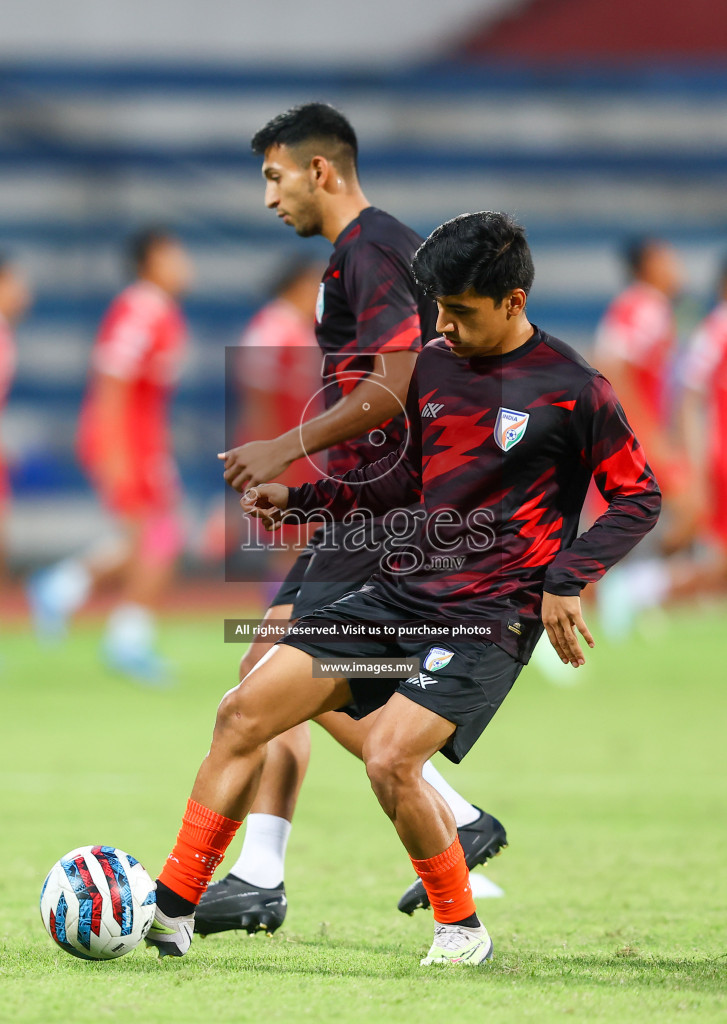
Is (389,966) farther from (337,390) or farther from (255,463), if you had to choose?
(337,390)

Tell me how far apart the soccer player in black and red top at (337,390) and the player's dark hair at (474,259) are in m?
0.42

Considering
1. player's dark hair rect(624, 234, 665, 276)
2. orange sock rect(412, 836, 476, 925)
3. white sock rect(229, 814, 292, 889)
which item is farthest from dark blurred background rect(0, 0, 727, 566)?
orange sock rect(412, 836, 476, 925)

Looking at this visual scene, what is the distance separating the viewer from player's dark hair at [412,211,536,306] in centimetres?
353

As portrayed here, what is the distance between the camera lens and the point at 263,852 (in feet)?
13.5

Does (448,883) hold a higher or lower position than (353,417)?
lower

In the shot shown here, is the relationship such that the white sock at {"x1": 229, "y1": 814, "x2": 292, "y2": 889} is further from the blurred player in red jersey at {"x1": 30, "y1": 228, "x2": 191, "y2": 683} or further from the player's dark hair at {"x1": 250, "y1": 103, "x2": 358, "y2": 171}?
the blurred player in red jersey at {"x1": 30, "y1": 228, "x2": 191, "y2": 683}

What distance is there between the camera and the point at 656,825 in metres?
5.49

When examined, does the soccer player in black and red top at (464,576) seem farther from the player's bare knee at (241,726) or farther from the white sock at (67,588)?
the white sock at (67,588)

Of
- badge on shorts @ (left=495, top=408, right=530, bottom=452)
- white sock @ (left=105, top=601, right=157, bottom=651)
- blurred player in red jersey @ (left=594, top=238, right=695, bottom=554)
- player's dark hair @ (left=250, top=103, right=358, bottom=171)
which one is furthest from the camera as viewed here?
blurred player in red jersey @ (left=594, top=238, right=695, bottom=554)

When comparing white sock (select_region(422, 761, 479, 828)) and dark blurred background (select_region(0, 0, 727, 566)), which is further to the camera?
dark blurred background (select_region(0, 0, 727, 566))

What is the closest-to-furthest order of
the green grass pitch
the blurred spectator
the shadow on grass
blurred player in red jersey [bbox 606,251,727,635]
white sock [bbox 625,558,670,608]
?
the green grass pitch → the shadow on grass → blurred player in red jersey [bbox 606,251,727,635] → the blurred spectator → white sock [bbox 625,558,670,608]

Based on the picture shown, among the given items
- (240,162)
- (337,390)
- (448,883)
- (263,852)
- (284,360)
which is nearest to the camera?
(448,883)

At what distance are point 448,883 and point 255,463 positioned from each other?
1.10 m

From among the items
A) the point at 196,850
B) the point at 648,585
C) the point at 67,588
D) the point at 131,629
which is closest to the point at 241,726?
the point at 196,850
